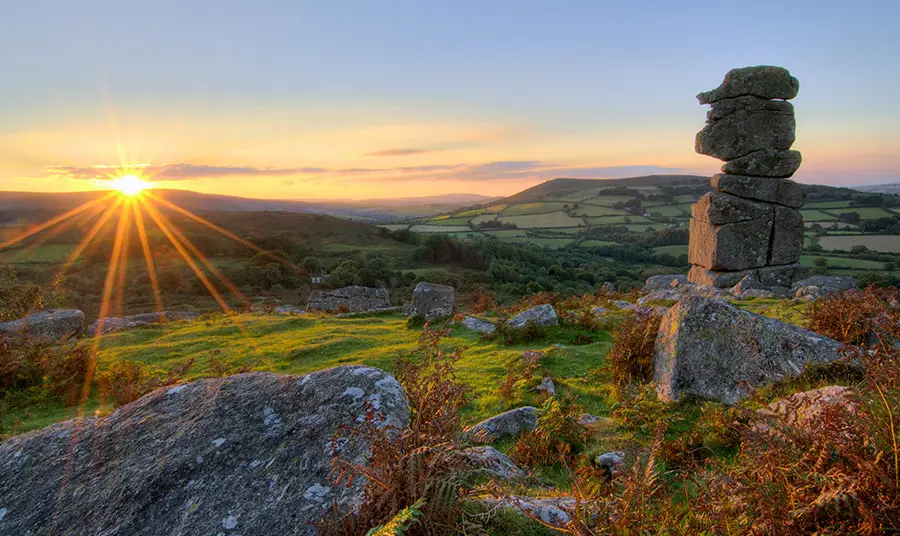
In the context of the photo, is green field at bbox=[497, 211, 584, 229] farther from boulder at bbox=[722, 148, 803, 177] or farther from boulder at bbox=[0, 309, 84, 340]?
boulder at bbox=[0, 309, 84, 340]

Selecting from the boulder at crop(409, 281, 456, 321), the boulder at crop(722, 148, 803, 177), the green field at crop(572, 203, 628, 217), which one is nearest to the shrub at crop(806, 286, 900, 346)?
the boulder at crop(722, 148, 803, 177)

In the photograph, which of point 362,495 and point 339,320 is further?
point 339,320

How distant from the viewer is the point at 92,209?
339ft

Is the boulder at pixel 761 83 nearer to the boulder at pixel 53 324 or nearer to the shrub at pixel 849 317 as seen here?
the shrub at pixel 849 317

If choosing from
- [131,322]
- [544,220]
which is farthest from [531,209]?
[131,322]

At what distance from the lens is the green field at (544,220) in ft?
360

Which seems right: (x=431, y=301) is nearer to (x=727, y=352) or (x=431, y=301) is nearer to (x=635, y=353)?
(x=635, y=353)

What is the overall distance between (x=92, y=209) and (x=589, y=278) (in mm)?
113061

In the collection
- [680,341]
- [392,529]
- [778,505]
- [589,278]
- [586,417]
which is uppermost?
[392,529]

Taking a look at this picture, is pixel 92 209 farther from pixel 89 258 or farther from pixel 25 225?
pixel 89 258

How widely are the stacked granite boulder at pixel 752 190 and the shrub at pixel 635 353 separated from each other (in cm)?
1364

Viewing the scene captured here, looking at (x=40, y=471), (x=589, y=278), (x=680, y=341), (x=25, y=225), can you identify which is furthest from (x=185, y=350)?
(x=25, y=225)

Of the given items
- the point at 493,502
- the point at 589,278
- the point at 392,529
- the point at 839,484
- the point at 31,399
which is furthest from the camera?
the point at 589,278

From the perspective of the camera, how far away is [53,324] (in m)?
20.0
